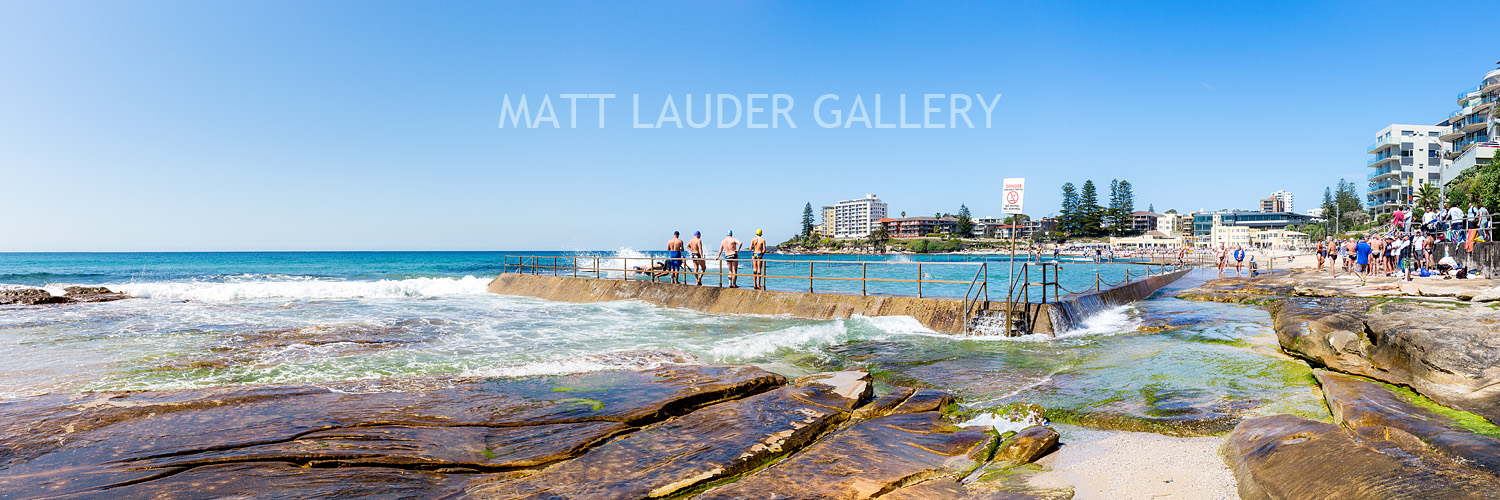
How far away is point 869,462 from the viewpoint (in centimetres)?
442

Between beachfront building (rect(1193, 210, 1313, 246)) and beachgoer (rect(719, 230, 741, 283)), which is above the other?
Result: beachfront building (rect(1193, 210, 1313, 246))

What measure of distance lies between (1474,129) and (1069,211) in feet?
260

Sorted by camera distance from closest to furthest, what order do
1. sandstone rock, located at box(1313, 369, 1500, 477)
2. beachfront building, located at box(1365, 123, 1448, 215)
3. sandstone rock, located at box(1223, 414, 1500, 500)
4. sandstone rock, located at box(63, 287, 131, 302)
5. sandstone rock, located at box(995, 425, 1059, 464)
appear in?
sandstone rock, located at box(1223, 414, 1500, 500)
sandstone rock, located at box(1313, 369, 1500, 477)
sandstone rock, located at box(995, 425, 1059, 464)
sandstone rock, located at box(63, 287, 131, 302)
beachfront building, located at box(1365, 123, 1448, 215)

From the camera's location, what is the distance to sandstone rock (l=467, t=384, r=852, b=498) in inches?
156

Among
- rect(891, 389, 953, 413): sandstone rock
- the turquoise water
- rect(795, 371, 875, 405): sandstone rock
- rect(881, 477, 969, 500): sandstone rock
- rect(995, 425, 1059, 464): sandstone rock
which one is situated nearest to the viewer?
rect(881, 477, 969, 500): sandstone rock

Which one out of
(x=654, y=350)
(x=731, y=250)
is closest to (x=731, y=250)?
(x=731, y=250)

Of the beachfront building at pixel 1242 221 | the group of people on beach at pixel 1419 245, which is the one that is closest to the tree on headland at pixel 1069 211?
the beachfront building at pixel 1242 221

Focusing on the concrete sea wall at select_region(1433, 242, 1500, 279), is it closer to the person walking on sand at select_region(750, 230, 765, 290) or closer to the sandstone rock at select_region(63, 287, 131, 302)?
the person walking on sand at select_region(750, 230, 765, 290)

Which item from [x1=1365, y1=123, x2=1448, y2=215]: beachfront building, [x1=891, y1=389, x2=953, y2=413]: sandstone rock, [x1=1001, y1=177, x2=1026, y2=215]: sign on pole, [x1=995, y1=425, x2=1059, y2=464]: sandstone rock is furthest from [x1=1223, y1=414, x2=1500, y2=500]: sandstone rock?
[x1=1365, y1=123, x2=1448, y2=215]: beachfront building

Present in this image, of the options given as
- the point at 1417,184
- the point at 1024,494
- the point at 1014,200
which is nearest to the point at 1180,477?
the point at 1024,494

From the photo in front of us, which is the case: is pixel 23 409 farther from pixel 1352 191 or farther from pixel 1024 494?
pixel 1352 191

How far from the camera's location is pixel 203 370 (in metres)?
8.42

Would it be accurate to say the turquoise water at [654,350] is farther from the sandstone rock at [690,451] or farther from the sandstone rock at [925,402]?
the sandstone rock at [690,451]

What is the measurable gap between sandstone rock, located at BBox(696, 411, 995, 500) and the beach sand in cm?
55
